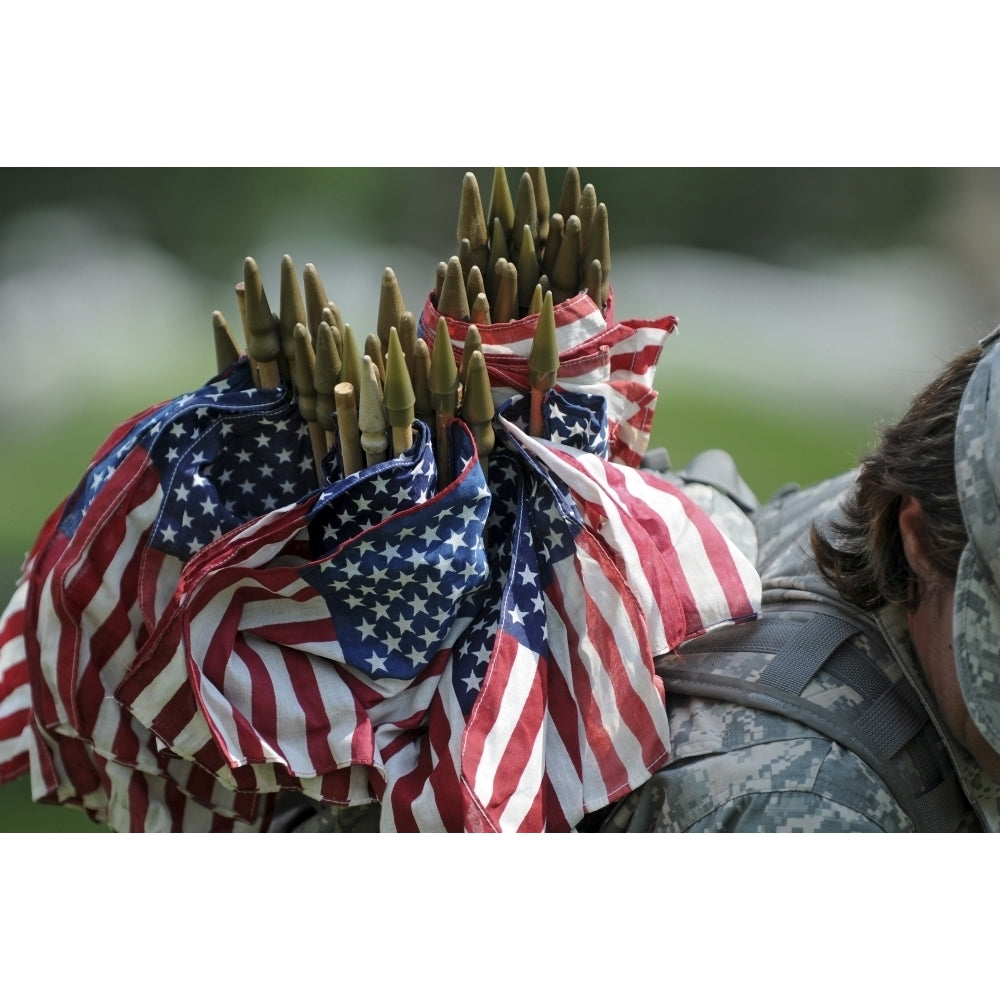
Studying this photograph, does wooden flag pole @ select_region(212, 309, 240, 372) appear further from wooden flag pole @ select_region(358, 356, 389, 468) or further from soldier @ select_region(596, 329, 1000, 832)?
soldier @ select_region(596, 329, 1000, 832)

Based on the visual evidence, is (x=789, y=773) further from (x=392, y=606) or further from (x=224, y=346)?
(x=224, y=346)

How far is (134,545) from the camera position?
110cm

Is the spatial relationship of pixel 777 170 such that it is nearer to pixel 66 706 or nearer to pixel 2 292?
pixel 2 292

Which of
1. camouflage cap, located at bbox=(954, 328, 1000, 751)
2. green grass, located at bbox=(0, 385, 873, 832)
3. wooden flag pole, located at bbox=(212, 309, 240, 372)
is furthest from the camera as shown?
green grass, located at bbox=(0, 385, 873, 832)

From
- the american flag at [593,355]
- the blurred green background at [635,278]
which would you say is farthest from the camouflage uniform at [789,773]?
the blurred green background at [635,278]

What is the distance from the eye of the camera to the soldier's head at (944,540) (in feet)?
3.09

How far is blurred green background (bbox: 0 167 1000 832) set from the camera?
2.88m

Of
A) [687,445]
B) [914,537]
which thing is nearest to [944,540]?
[914,537]

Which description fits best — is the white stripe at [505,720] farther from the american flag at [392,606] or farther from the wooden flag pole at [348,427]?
the wooden flag pole at [348,427]

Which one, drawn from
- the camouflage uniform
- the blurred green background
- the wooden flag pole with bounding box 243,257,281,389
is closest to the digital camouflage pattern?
the camouflage uniform

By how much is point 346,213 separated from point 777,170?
151 cm

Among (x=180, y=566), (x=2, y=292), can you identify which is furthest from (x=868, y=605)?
(x=2, y=292)

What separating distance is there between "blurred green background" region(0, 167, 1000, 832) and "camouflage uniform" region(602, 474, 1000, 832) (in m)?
1.69

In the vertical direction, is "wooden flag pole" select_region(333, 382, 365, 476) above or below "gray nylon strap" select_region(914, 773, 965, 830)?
above
